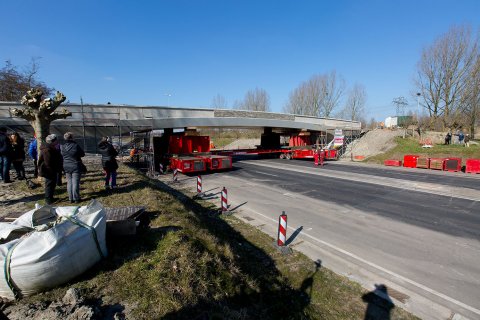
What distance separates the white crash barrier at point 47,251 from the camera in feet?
9.28

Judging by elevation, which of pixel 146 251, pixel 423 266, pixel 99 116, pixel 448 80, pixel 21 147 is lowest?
pixel 423 266

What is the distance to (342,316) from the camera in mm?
3658

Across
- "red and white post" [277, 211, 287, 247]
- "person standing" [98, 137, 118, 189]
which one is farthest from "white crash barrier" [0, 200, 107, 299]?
"person standing" [98, 137, 118, 189]

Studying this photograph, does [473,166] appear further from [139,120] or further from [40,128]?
[40,128]

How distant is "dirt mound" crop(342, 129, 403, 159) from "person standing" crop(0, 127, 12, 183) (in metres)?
28.9

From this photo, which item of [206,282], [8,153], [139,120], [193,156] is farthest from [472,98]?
[8,153]

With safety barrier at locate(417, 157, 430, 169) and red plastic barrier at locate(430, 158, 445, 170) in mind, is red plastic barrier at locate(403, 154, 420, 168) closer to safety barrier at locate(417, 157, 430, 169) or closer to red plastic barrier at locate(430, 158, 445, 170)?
safety barrier at locate(417, 157, 430, 169)

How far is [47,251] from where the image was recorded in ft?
9.52

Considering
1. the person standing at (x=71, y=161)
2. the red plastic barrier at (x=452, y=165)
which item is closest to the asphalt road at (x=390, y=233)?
the person standing at (x=71, y=161)

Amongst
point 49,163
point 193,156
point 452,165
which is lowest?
point 452,165

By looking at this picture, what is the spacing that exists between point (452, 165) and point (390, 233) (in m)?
17.1

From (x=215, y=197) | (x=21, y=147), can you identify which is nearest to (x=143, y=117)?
(x=21, y=147)

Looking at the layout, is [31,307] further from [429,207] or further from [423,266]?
[429,207]

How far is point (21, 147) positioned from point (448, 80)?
39.5 meters
